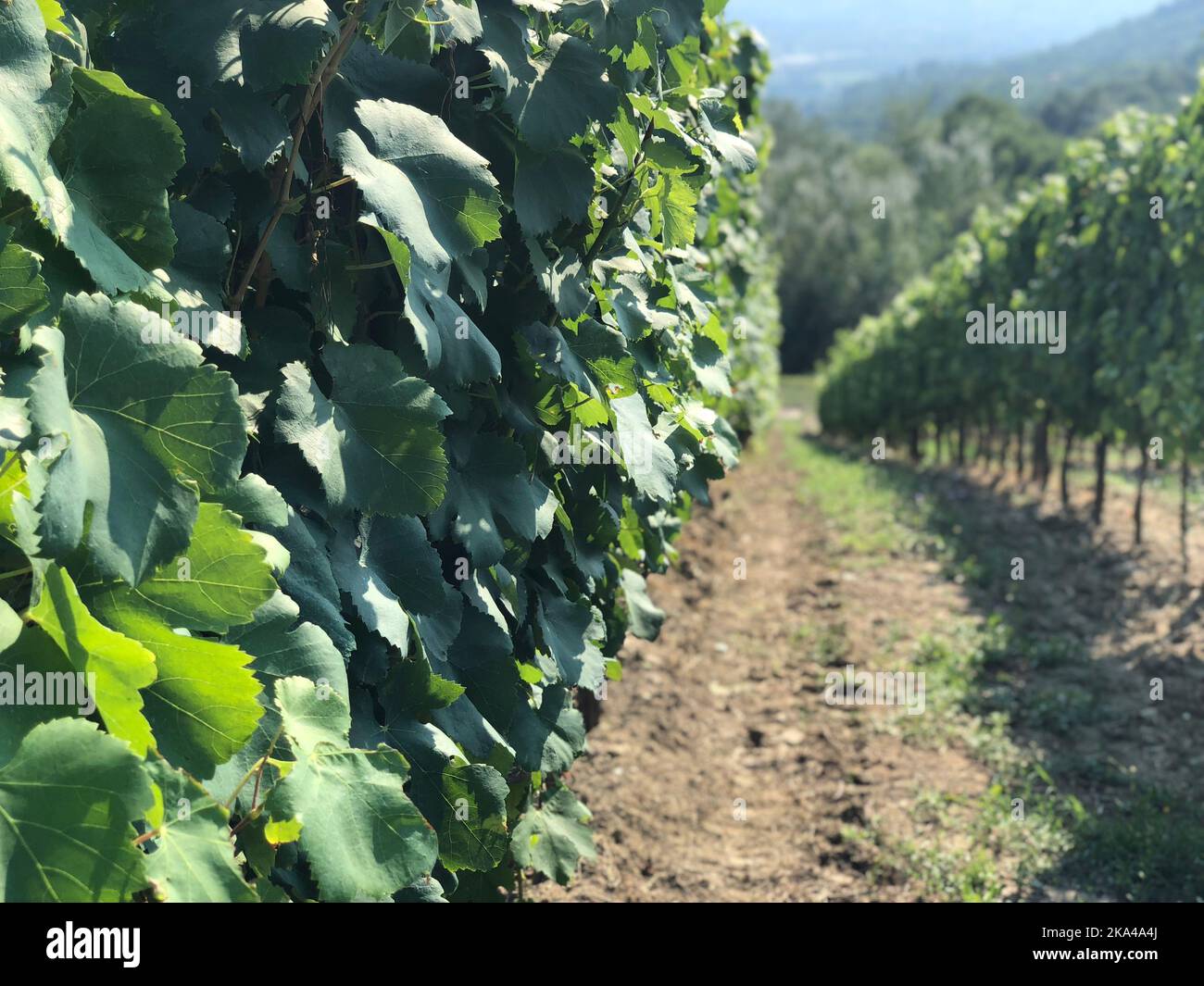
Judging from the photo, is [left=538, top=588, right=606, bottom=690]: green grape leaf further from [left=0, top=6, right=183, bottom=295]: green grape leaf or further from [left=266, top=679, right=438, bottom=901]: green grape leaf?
[left=0, top=6, right=183, bottom=295]: green grape leaf

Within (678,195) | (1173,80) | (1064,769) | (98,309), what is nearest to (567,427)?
(678,195)

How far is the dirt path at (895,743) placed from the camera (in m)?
4.51

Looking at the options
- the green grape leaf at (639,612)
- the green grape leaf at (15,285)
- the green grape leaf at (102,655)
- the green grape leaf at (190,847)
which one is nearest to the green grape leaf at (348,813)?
the green grape leaf at (190,847)

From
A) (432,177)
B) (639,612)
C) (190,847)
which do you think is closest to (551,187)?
(432,177)

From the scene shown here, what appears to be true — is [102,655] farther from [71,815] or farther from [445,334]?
[445,334]

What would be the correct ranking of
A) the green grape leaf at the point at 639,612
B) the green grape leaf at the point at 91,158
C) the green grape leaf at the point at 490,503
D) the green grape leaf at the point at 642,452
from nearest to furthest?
1. the green grape leaf at the point at 91,158
2. the green grape leaf at the point at 490,503
3. the green grape leaf at the point at 642,452
4. the green grape leaf at the point at 639,612

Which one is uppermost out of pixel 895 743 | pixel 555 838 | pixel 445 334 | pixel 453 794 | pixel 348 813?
pixel 445 334

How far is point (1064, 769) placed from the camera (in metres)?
5.59

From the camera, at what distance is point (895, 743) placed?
594 centimetres

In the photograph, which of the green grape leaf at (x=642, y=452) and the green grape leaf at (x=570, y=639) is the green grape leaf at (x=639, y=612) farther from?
the green grape leaf at (x=642, y=452)

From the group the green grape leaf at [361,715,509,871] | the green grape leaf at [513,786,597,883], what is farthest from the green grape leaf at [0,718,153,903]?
the green grape leaf at [513,786,597,883]

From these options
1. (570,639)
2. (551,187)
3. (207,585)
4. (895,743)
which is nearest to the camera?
(207,585)

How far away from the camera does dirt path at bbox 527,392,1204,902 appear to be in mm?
4512

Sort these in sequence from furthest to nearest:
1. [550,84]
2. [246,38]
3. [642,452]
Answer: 1. [642,452]
2. [550,84]
3. [246,38]
